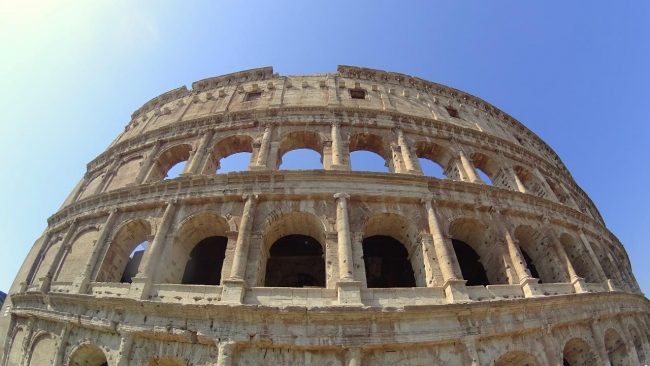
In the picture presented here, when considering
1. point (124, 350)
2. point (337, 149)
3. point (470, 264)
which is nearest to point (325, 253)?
point (337, 149)

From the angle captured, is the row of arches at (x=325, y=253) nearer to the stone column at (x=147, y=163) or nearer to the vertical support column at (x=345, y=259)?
Result: the vertical support column at (x=345, y=259)

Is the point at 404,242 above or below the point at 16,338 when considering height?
above

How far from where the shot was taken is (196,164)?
11875mm

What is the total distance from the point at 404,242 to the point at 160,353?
22.1 ft

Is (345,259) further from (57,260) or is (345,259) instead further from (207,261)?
(57,260)

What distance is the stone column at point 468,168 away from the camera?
11930 mm

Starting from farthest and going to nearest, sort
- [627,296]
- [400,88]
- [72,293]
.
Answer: [400,88]
[627,296]
[72,293]

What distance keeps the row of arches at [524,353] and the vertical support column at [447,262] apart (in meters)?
1.56

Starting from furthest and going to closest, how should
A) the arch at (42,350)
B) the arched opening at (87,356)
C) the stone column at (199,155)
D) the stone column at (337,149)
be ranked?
the stone column at (199,155) → the stone column at (337,149) → the arch at (42,350) → the arched opening at (87,356)

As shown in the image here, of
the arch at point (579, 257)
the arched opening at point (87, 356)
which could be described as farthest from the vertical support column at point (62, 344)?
the arch at point (579, 257)

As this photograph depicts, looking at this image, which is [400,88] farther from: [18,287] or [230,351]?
[18,287]

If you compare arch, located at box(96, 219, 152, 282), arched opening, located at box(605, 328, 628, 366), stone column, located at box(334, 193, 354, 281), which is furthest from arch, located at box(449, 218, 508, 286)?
arch, located at box(96, 219, 152, 282)

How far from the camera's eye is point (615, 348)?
428 inches

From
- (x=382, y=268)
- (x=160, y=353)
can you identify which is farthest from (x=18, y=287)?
(x=382, y=268)
